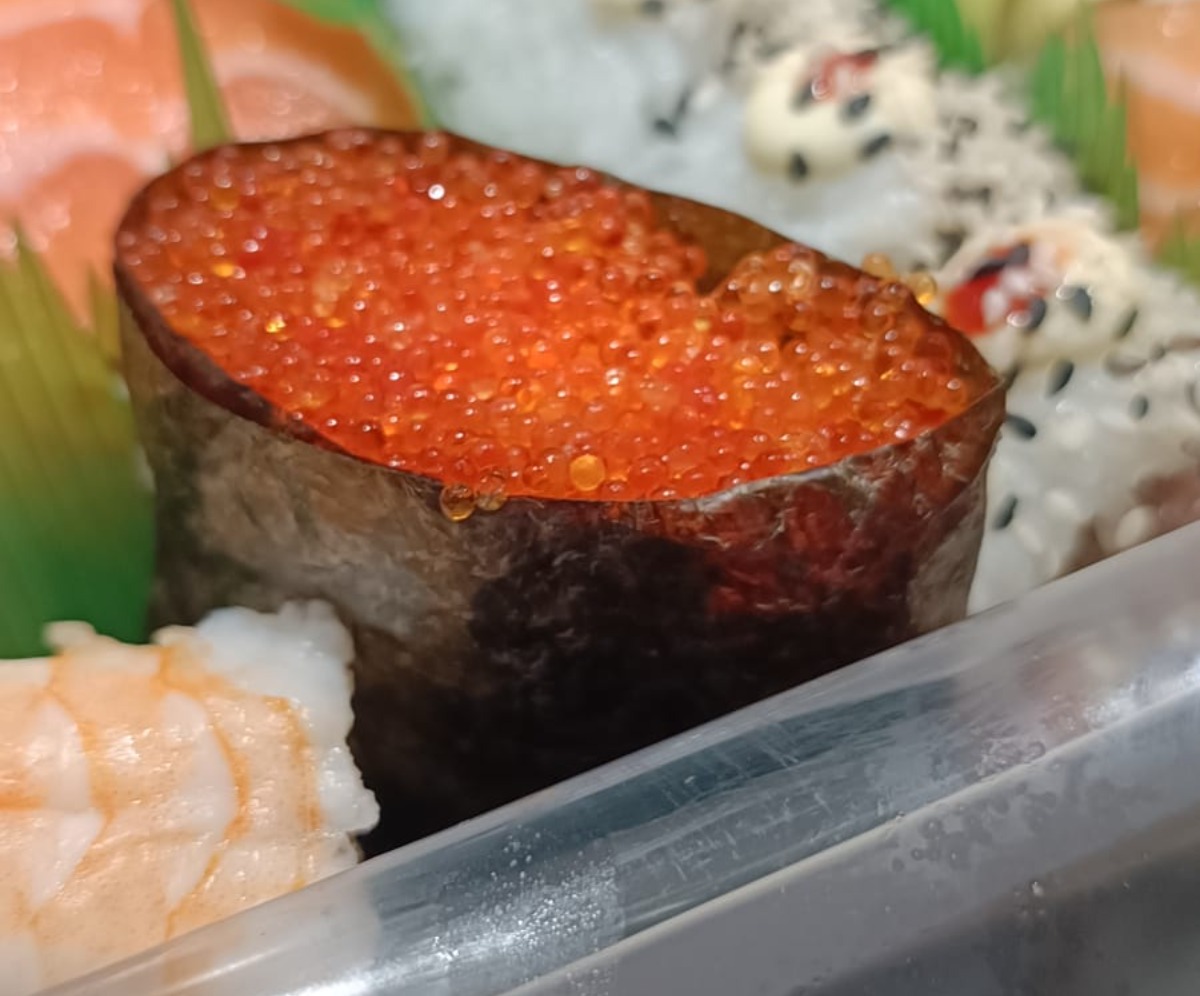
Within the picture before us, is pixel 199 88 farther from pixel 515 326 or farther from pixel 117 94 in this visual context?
pixel 515 326

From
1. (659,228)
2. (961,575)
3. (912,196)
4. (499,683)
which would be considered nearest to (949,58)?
(912,196)

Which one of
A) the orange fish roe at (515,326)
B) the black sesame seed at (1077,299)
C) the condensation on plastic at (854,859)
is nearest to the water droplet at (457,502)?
the orange fish roe at (515,326)

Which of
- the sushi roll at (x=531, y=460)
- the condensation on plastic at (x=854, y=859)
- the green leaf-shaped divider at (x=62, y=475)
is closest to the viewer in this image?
the condensation on plastic at (x=854, y=859)

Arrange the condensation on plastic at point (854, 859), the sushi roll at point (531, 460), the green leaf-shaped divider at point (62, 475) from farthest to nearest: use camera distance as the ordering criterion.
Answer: the green leaf-shaped divider at point (62, 475), the sushi roll at point (531, 460), the condensation on plastic at point (854, 859)

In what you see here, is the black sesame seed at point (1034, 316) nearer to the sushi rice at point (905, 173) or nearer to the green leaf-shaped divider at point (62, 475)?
the sushi rice at point (905, 173)

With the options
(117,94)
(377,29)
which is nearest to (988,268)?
(377,29)

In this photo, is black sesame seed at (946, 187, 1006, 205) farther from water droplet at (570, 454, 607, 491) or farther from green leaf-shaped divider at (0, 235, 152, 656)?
green leaf-shaped divider at (0, 235, 152, 656)
